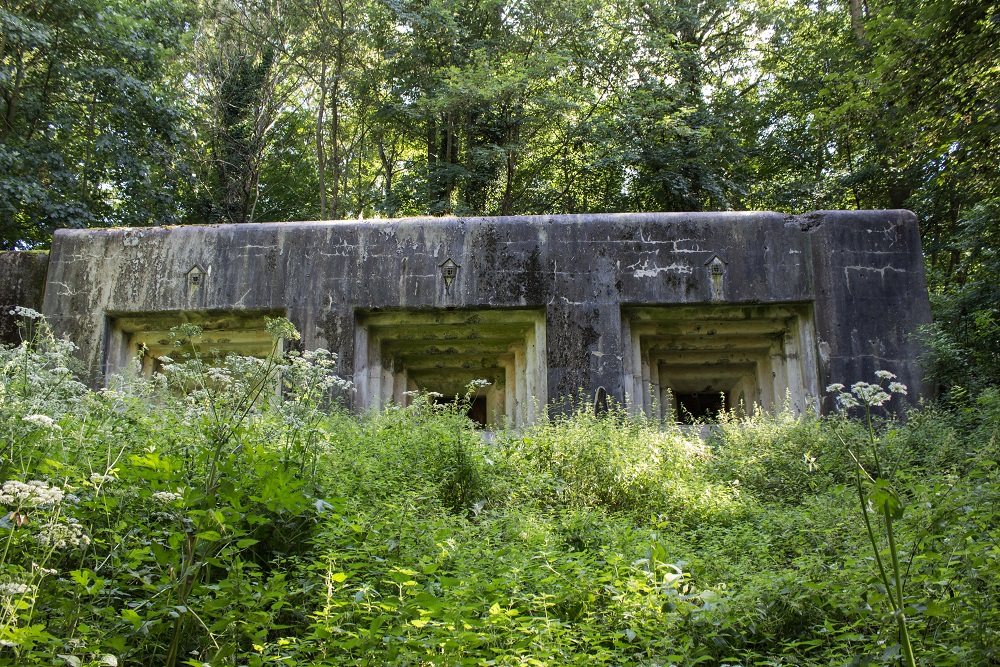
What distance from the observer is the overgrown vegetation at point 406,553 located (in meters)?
Result: 2.70

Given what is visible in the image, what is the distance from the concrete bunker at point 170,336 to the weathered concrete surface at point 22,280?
0.92m

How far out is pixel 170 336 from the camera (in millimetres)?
8594

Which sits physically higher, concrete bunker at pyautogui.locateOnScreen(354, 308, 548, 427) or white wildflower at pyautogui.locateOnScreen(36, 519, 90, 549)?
concrete bunker at pyautogui.locateOnScreen(354, 308, 548, 427)

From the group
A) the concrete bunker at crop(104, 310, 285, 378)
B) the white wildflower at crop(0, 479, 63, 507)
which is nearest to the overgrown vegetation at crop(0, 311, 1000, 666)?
the white wildflower at crop(0, 479, 63, 507)

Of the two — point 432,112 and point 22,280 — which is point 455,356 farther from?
point 432,112

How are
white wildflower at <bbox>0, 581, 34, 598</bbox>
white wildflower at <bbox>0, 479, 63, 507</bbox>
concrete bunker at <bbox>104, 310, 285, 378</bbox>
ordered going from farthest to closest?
1. concrete bunker at <bbox>104, 310, 285, 378</bbox>
2. white wildflower at <bbox>0, 479, 63, 507</bbox>
3. white wildflower at <bbox>0, 581, 34, 598</bbox>

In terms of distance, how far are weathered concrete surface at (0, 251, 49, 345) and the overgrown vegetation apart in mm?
4263

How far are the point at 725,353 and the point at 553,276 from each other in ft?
7.53

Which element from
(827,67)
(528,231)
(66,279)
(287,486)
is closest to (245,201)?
(66,279)

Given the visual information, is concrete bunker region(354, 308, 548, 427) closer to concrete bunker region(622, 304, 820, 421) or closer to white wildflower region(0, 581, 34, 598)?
concrete bunker region(622, 304, 820, 421)

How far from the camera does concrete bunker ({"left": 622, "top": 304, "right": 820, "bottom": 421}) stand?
8289 millimetres

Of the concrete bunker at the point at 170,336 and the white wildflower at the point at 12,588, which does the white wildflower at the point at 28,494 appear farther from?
the concrete bunker at the point at 170,336

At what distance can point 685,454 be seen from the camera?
5.99 m

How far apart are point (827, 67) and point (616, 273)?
903 centimetres
